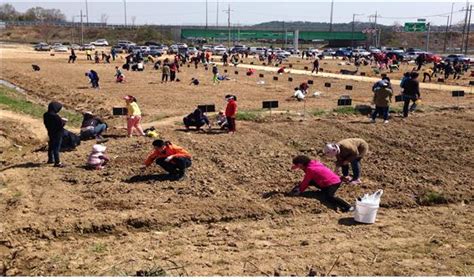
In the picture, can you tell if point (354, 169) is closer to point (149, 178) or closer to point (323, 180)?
point (323, 180)

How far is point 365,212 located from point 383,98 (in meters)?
8.47

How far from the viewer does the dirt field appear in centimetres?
664

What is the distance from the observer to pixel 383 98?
15719 millimetres

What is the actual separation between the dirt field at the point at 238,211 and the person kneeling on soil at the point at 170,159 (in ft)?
0.96

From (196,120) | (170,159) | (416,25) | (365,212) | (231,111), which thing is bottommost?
(365,212)

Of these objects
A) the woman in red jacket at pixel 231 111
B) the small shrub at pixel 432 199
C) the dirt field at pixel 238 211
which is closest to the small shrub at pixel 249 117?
the dirt field at pixel 238 211

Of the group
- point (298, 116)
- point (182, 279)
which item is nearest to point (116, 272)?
point (182, 279)

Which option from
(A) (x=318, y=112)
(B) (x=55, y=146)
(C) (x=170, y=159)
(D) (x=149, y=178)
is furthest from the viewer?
(A) (x=318, y=112)

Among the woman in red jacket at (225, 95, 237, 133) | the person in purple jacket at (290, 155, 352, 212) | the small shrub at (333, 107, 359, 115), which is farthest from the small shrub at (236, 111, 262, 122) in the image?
the person in purple jacket at (290, 155, 352, 212)

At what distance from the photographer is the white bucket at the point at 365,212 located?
7906 mm

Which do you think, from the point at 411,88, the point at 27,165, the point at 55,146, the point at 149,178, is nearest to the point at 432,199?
the point at 149,178

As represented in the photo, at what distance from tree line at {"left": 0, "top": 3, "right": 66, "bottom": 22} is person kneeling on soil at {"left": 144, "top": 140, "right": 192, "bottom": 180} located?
467 ft

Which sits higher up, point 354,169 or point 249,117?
point 354,169

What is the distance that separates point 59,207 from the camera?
8359 millimetres
